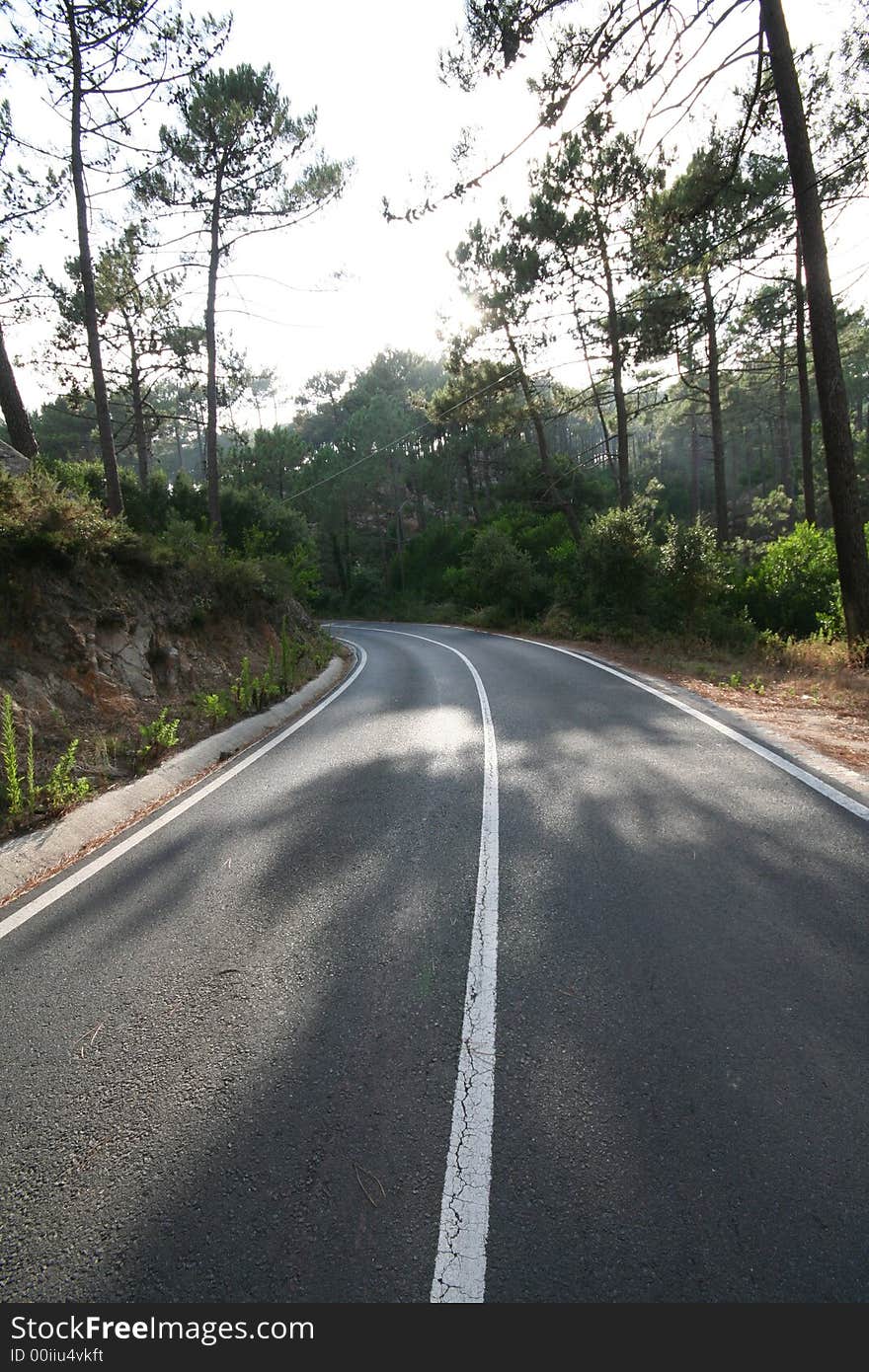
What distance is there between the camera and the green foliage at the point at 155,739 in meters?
6.86

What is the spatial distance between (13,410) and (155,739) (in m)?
8.71

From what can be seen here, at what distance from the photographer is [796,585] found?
1444 centimetres

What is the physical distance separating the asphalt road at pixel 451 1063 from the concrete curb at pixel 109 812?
60 centimetres

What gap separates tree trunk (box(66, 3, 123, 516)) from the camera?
11.6m

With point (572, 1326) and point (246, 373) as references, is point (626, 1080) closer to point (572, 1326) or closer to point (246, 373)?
point (572, 1326)

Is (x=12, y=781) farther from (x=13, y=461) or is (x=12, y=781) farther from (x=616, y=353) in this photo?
(x=616, y=353)

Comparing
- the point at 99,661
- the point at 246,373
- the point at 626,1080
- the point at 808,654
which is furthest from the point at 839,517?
the point at 246,373

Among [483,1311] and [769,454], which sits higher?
[769,454]

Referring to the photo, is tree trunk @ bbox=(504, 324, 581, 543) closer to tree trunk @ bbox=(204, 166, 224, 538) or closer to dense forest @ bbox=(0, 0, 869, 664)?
dense forest @ bbox=(0, 0, 869, 664)

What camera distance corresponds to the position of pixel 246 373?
2331cm

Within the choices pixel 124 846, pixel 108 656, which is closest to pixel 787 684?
pixel 124 846

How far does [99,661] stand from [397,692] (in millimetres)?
5334

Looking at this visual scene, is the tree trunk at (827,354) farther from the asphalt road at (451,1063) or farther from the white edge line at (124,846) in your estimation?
the white edge line at (124,846)

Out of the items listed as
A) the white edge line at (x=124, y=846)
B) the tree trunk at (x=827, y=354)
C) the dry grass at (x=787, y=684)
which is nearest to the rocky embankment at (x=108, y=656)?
the white edge line at (x=124, y=846)
